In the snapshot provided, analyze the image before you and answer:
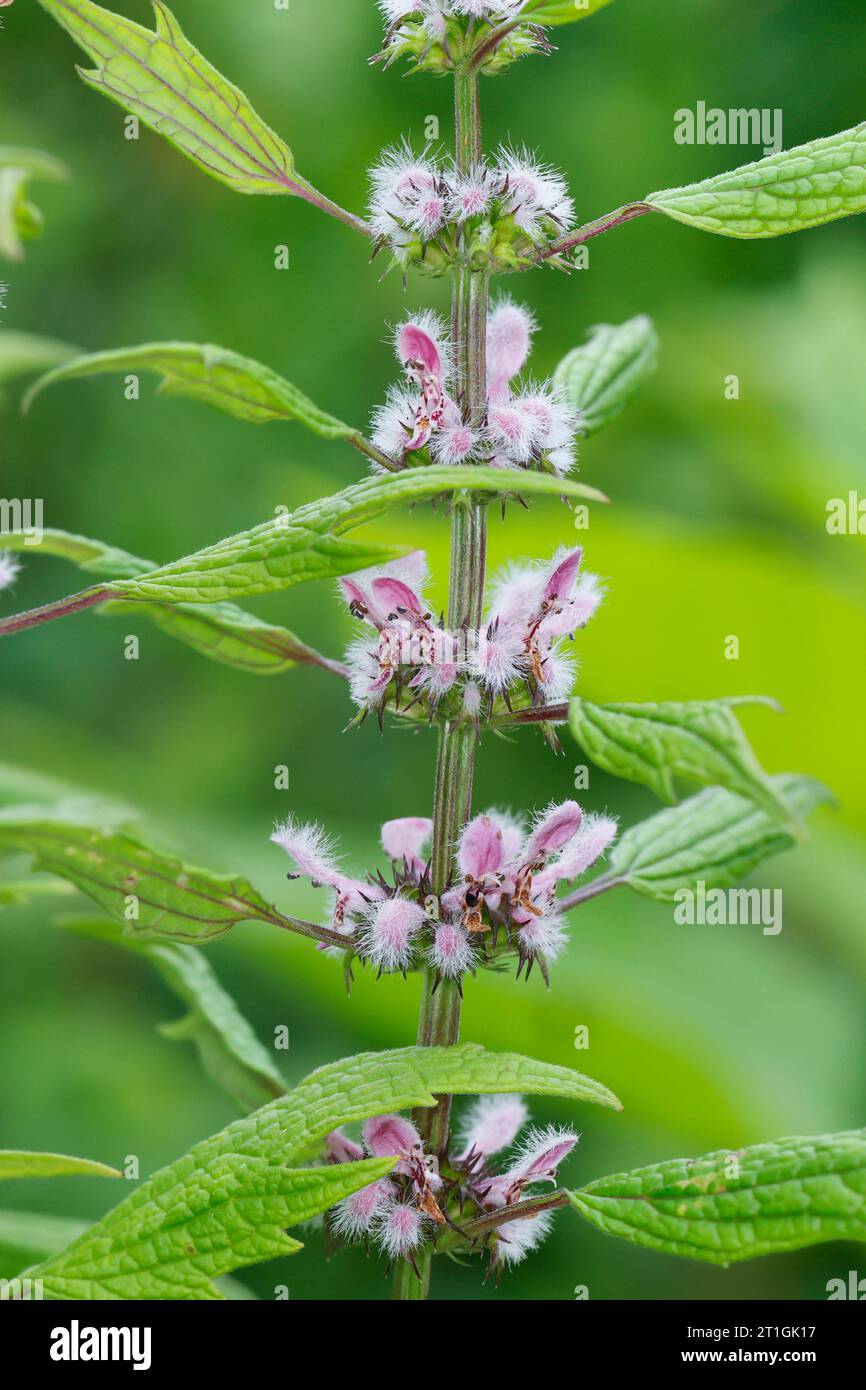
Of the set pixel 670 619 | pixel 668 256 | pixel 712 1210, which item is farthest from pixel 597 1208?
pixel 668 256

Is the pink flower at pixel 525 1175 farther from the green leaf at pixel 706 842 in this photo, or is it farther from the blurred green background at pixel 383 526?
the blurred green background at pixel 383 526

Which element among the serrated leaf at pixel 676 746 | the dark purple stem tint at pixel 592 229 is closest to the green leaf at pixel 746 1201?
the serrated leaf at pixel 676 746

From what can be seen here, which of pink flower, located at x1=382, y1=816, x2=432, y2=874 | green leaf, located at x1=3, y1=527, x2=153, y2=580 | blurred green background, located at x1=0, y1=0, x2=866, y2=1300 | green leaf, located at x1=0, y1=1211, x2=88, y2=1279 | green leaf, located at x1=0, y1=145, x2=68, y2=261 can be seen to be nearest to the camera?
green leaf, located at x1=0, y1=145, x2=68, y2=261

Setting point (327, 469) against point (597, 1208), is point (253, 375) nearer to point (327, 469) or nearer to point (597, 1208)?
point (597, 1208)

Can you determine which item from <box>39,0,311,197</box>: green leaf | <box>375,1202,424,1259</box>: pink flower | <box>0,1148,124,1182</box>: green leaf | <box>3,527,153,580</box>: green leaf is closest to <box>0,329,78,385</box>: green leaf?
<box>3,527,153,580</box>: green leaf

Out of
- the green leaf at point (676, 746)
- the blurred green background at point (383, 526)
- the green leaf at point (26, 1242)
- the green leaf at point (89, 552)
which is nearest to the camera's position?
the green leaf at point (676, 746)

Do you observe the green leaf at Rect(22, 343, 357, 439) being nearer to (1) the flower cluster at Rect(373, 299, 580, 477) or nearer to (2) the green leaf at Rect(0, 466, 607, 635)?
(1) the flower cluster at Rect(373, 299, 580, 477)
